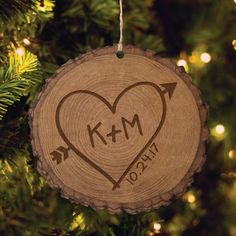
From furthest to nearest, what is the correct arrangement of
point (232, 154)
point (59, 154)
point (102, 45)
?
point (232, 154), point (102, 45), point (59, 154)

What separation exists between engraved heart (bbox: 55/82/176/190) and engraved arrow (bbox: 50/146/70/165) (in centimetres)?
1

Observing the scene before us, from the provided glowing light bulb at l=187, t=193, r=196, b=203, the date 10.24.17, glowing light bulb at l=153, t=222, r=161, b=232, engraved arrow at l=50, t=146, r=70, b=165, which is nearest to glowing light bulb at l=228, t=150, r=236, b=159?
glowing light bulb at l=187, t=193, r=196, b=203

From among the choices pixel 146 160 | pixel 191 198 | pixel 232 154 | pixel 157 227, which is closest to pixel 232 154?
pixel 232 154

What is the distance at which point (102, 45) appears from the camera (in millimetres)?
929

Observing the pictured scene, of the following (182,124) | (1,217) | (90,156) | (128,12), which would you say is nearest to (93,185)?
(90,156)

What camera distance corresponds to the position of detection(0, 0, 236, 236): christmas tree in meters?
0.83

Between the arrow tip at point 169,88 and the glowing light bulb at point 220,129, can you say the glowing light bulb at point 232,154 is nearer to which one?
the glowing light bulb at point 220,129

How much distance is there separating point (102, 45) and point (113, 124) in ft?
0.83

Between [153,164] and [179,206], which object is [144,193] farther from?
[179,206]

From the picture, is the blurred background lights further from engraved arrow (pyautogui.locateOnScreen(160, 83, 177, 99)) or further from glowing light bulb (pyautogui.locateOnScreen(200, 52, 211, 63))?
engraved arrow (pyautogui.locateOnScreen(160, 83, 177, 99))

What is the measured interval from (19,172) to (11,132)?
0.09m

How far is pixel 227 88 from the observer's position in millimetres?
1000

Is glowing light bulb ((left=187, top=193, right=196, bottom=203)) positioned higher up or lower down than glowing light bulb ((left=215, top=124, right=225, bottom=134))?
lower down

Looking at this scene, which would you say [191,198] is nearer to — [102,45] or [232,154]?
[232,154]
